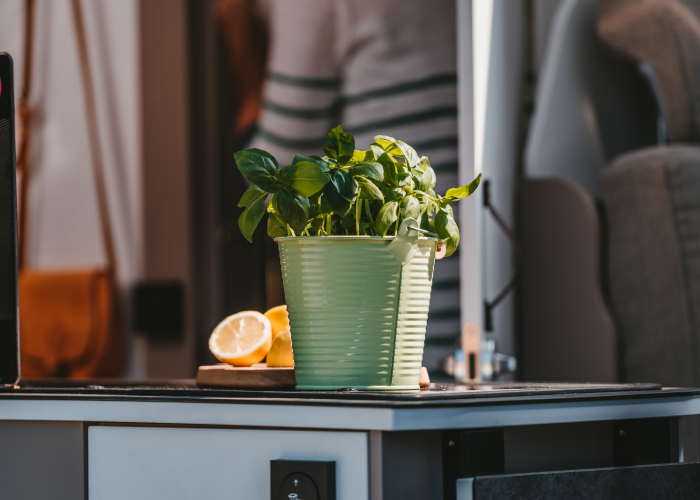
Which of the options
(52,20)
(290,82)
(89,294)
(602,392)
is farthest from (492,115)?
(52,20)

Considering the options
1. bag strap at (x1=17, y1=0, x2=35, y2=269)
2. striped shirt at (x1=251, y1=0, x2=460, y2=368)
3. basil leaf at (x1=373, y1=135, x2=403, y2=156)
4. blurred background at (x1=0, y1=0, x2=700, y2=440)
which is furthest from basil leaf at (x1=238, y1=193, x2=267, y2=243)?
bag strap at (x1=17, y1=0, x2=35, y2=269)

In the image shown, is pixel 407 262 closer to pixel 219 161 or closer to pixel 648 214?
pixel 648 214

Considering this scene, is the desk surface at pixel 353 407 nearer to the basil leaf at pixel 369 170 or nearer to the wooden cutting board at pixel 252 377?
the wooden cutting board at pixel 252 377

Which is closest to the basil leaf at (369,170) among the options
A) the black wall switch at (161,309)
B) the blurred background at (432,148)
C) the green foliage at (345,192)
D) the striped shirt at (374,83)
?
the green foliage at (345,192)

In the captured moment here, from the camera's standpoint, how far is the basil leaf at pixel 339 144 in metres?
0.63

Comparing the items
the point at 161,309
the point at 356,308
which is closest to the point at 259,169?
the point at 356,308

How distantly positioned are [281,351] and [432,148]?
2.59 ft

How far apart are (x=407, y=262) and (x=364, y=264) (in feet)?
0.11

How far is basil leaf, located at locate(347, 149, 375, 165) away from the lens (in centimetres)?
64

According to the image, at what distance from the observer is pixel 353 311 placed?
0.61 m

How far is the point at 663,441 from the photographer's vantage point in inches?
25.7

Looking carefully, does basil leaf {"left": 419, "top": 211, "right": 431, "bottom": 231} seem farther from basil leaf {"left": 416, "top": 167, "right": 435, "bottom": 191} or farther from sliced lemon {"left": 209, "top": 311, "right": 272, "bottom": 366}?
sliced lemon {"left": 209, "top": 311, "right": 272, "bottom": 366}

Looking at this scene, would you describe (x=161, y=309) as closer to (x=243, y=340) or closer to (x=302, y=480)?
(x=243, y=340)

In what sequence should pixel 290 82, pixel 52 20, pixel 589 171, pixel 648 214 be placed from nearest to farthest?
A: pixel 648 214
pixel 589 171
pixel 290 82
pixel 52 20
